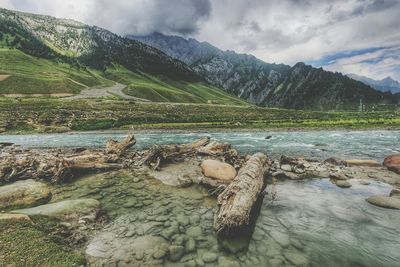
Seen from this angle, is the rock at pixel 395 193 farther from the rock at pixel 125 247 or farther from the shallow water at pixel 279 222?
the rock at pixel 125 247

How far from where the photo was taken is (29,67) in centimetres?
17600

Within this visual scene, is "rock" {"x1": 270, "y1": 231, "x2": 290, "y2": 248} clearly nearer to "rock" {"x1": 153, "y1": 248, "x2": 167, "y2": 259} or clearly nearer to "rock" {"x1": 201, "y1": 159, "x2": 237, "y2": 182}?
"rock" {"x1": 153, "y1": 248, "x2": 167, "y2": 259}

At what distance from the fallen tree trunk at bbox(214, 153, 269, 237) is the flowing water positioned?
50 centimetres

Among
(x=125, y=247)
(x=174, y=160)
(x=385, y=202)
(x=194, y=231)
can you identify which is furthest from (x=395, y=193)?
(x=174, y=160)

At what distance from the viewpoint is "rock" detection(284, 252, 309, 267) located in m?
7.81

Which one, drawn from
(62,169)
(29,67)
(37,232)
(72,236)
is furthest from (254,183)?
→ (29,67)

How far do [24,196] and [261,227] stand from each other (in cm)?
1086

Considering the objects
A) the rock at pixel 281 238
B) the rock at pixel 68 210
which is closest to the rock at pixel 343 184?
the rock at pixel 281 238

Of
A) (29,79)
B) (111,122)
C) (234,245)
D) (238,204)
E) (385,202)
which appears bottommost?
(111,122)

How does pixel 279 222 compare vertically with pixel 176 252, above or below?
above

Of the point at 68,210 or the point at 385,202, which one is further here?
the point at 385,202

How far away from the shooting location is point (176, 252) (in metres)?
8.27

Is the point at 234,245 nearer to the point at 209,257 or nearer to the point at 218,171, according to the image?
the point at 209,257

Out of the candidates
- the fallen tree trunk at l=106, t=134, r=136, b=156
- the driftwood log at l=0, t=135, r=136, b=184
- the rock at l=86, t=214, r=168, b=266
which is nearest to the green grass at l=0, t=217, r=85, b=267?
the rock at l=86, t=214, r=168, b=266
